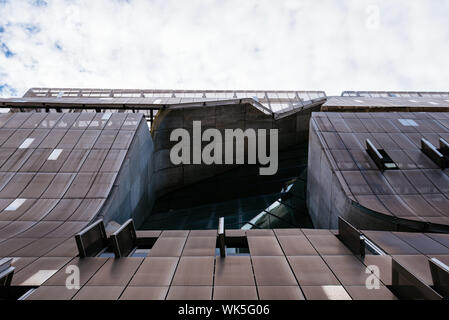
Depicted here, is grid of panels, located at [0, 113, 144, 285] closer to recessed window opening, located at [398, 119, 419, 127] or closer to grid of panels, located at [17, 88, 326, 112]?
grid of panels, located at [17, 88, 326, 112]

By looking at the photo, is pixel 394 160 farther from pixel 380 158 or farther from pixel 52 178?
pixel 52 178

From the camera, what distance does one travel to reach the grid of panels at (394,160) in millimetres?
12250

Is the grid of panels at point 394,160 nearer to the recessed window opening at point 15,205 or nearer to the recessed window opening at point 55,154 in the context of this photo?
the recessed window opening at point 15,205

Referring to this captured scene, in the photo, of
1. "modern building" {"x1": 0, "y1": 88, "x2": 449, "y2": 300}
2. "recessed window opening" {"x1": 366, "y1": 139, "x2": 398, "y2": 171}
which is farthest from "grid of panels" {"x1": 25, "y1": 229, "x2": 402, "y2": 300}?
"recessed window opening" {"x1": 366, "y1": 139, "x2": 398, "y2": 171}

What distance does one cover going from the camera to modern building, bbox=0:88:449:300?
7020mm

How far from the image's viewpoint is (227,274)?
7434 millimetres

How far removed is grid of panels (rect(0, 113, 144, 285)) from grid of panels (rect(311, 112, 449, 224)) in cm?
1552

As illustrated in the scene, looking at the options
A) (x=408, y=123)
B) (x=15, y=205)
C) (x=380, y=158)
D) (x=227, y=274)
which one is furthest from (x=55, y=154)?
(x=408, y=123)

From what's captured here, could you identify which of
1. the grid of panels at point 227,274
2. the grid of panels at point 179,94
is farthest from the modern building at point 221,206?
the grid of panels at point 179,94

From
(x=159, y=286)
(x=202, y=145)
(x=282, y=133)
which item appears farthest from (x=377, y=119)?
(x=159, y=286)

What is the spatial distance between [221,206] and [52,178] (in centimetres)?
1238

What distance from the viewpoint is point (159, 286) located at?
22.8 ft
